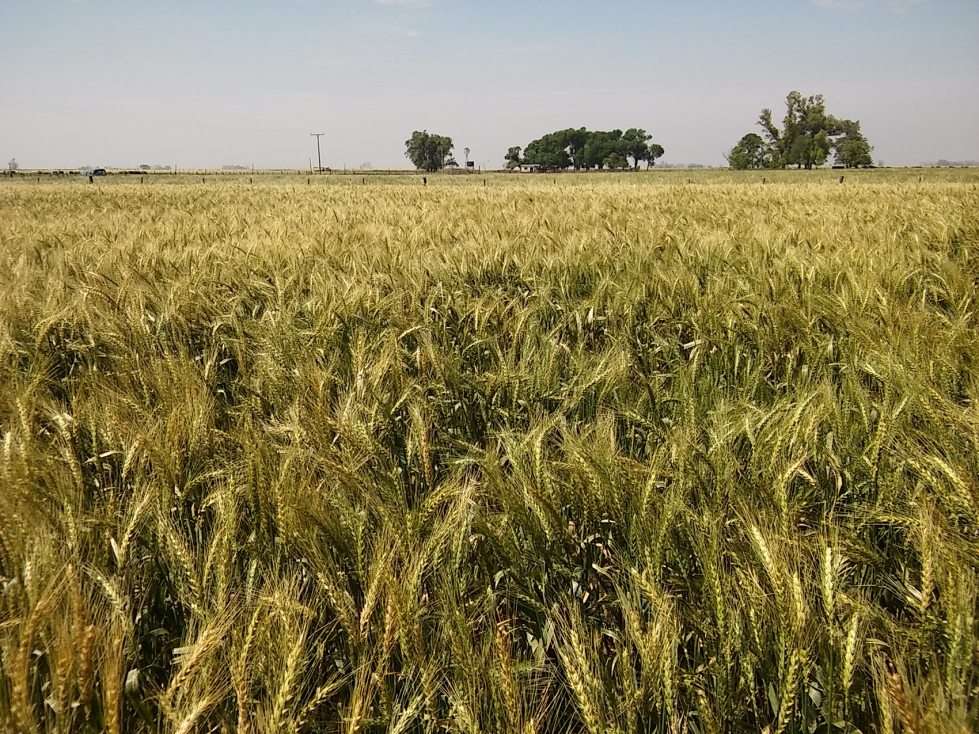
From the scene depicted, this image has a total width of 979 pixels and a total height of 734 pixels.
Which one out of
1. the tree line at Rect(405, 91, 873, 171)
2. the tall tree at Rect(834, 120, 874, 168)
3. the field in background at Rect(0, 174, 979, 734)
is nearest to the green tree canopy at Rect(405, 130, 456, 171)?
the tree line at Rect(405, 91, 873, 171)

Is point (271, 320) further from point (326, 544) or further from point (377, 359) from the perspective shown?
point (326, 544)

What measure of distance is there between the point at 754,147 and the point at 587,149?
111ft

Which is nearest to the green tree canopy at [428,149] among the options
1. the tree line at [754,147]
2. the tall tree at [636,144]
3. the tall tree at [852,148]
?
the tree line at [754,147]

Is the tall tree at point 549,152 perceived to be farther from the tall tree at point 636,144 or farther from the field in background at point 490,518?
the field in background at point 490,518

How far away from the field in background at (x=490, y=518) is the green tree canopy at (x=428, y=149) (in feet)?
429

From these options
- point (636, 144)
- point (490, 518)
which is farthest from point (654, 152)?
point (490, 518)

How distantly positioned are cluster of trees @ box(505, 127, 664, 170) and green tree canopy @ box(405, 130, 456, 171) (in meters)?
15.0

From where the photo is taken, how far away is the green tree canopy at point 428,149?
12638cm

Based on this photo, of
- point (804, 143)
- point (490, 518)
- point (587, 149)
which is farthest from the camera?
point (587, 149)

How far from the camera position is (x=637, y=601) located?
103 centimetres

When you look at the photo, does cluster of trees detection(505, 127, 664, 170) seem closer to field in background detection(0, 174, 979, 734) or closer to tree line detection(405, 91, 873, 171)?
tree line detection(405, 91, 873, 171)

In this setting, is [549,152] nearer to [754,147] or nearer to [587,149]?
[587,149]

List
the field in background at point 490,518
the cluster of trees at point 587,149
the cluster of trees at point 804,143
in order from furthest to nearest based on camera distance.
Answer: the cluster of trees at point 587,149
the cluster of trees at point 804,143
the field in background at point 490,518

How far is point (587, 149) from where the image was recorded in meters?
119
